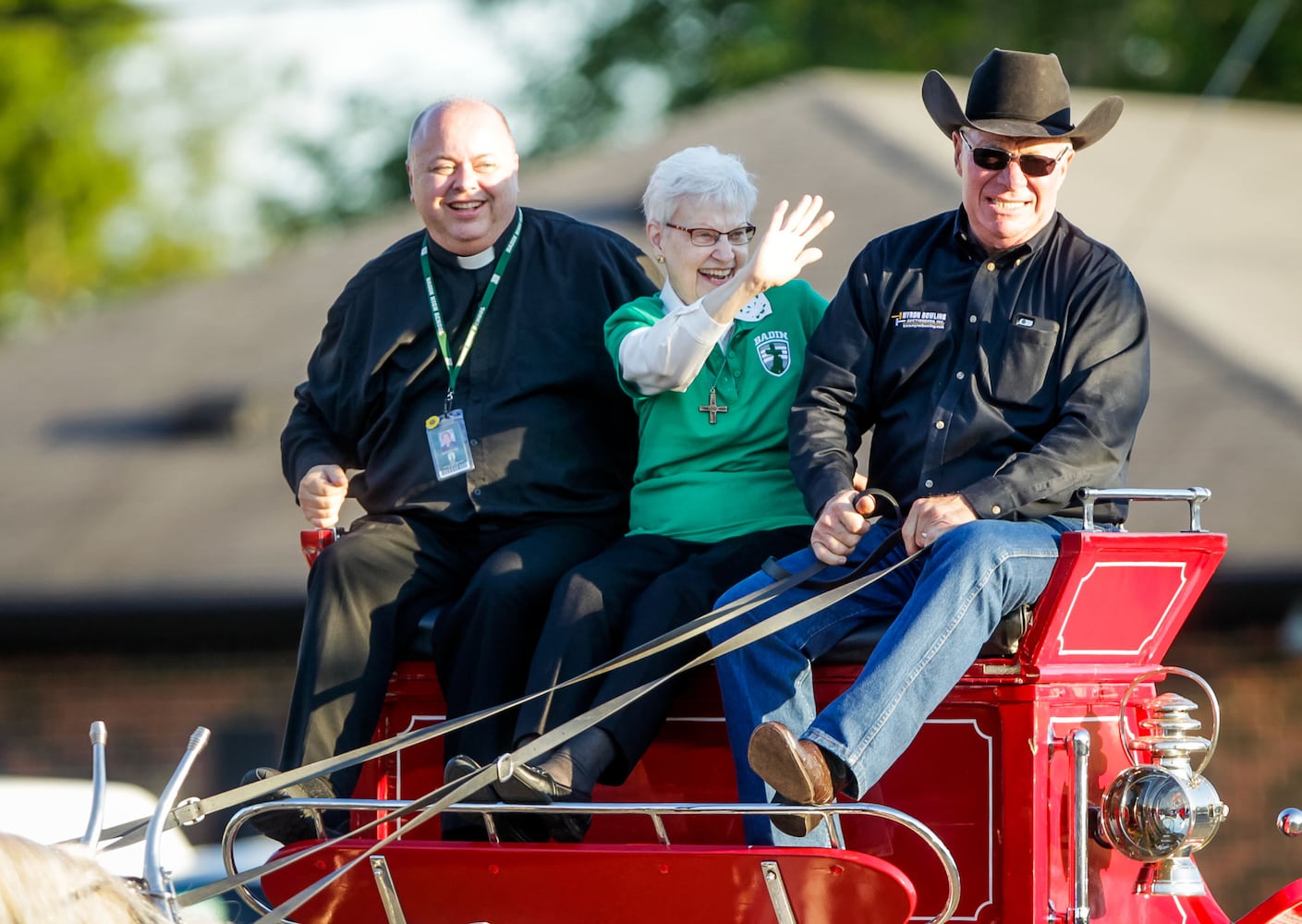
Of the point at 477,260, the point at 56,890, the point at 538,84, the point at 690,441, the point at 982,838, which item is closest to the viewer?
the point at 56,890

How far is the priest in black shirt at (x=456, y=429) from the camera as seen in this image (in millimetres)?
4621

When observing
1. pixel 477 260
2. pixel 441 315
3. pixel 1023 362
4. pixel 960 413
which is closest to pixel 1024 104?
pixel 1023 362

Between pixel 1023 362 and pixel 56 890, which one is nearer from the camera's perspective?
pixel 56 890

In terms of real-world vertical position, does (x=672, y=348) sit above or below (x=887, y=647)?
above

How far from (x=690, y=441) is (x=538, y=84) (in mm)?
22237

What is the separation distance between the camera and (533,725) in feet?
14.2

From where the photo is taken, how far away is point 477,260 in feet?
16.9

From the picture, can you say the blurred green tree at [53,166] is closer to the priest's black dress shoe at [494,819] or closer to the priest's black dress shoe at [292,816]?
the priest's black dress shoe at [292,816]

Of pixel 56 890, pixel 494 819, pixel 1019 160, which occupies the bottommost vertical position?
pixel 494 819

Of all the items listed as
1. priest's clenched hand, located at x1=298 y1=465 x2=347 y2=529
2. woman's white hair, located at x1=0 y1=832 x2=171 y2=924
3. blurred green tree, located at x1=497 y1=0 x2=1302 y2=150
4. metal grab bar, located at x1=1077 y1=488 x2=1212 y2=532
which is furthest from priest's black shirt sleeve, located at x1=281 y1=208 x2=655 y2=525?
blurred green tree, located at x1=497 y1=0 x2=1302 y2=150

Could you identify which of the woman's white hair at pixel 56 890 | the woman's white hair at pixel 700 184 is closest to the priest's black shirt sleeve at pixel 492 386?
the woman's white hair at pixel 700 184

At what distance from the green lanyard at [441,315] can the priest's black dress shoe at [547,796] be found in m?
1.28

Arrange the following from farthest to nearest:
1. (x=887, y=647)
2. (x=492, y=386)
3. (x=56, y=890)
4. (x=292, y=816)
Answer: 1. (x=492, y=386)
2. (x=292, y=816)
3. (x=887, y=647)
4. (x=56, y=890)

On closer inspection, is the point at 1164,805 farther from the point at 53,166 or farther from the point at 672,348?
the point at 53,166
